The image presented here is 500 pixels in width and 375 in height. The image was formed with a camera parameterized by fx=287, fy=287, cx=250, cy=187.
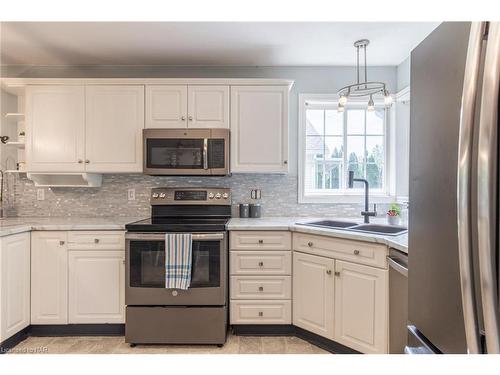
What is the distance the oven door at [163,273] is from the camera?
2191 mm

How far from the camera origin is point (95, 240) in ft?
7.61

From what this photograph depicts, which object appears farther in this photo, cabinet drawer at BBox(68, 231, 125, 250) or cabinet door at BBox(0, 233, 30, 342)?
cabinet drawer at BBox(68, 231, 125, 250)

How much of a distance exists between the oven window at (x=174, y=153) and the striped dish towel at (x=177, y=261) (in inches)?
26.2

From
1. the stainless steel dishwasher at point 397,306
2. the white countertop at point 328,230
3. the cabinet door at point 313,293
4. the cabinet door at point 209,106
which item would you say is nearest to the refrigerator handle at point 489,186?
the white countertop at point 328,230

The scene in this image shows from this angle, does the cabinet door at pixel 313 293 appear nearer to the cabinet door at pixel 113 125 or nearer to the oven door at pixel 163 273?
the oven door at pixel 163 273

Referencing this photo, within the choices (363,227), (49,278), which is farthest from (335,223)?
(49,278)

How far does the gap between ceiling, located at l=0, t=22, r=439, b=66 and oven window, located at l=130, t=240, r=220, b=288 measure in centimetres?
163

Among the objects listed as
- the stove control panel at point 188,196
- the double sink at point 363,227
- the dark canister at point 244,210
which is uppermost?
the stove control panel at point 188,196

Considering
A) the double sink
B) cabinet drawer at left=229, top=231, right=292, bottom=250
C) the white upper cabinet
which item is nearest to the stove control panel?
cabinet drawer at left=229, top=231, right=292, bottom=250

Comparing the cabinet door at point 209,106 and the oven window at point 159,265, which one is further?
the cabinet door at point 209,106

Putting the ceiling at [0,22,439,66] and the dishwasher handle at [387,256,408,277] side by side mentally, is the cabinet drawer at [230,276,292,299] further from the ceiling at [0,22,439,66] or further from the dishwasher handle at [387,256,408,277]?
the ceiling at [0,22,439,66]

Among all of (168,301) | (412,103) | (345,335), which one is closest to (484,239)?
(412,103)

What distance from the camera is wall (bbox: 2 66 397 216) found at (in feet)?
9.35
